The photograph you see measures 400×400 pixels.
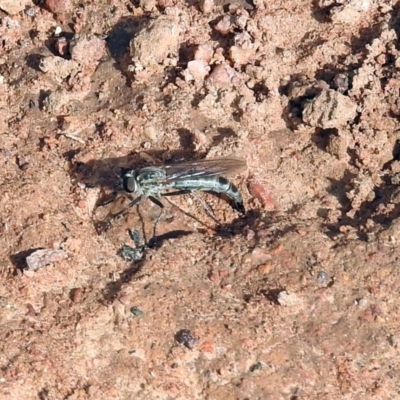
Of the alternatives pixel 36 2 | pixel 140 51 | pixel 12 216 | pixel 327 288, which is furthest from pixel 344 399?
pixel 36 2

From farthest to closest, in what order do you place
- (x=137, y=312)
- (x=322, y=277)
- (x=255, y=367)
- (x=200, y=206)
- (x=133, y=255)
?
(x=200, y=206), (x=133, y=255), (x=322, y=277), (x=137, y=312), (x=255, y=367)

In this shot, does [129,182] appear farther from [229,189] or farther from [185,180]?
[229,189]

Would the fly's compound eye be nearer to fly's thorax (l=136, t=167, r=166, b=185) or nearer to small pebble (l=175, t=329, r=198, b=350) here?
fly's thorax (l=136, t=167, r=166, b=185)

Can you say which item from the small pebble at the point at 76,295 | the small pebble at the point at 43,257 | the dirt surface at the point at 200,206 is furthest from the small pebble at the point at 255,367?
the small pebble at the point at 43,257

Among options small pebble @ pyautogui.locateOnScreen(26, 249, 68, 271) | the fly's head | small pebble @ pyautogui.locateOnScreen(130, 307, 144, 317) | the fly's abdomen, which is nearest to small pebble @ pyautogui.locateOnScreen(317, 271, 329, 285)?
the fly's abdomen

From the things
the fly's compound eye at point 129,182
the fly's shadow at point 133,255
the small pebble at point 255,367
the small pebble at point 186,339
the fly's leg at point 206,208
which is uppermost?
the fly's compound eye at point 129,182

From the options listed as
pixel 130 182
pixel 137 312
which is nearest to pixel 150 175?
pixel 130 182

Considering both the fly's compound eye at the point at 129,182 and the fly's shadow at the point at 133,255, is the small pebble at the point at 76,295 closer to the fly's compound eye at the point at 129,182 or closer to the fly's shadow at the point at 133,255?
the fly's shadow at the point at 133,255
